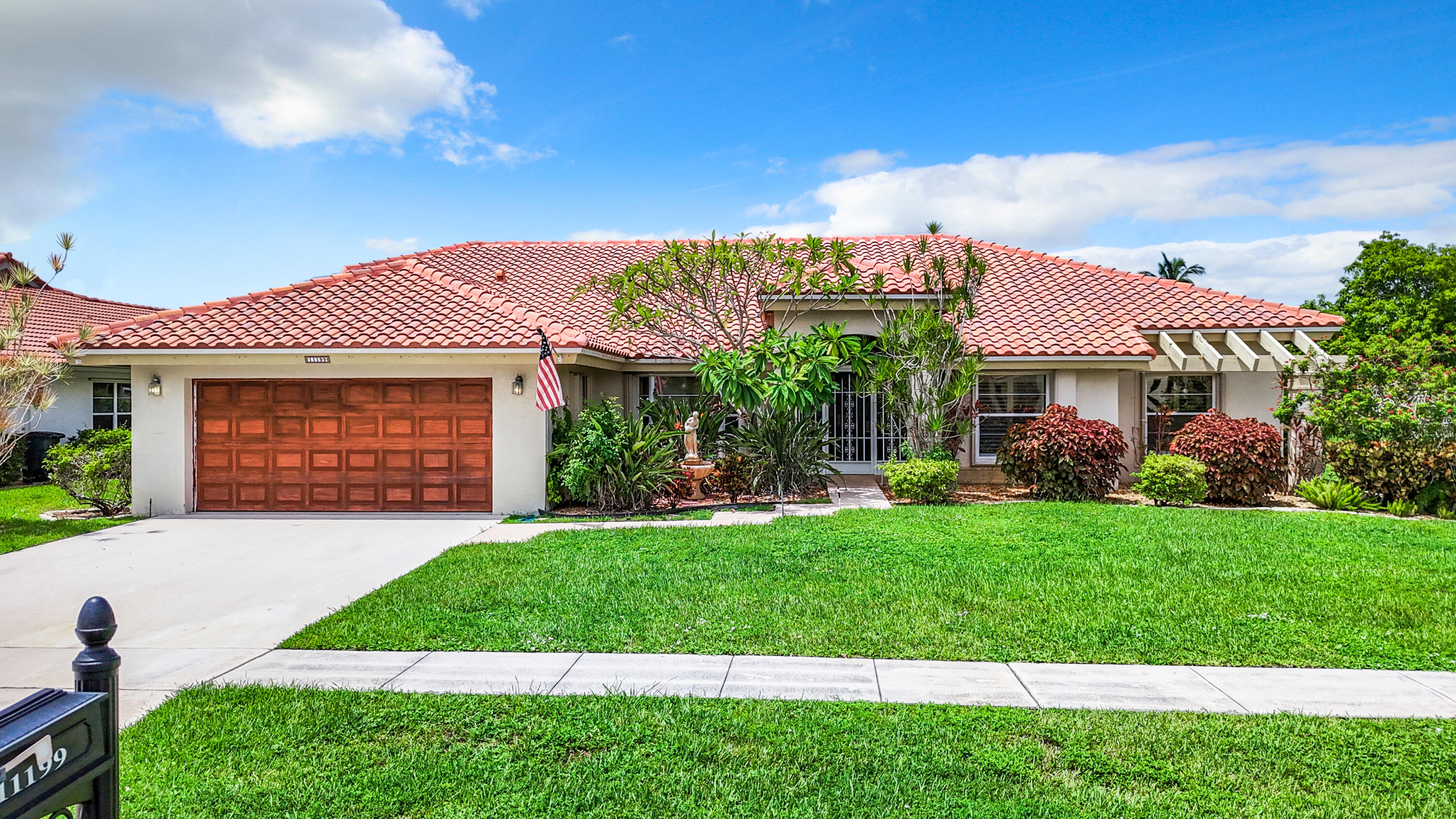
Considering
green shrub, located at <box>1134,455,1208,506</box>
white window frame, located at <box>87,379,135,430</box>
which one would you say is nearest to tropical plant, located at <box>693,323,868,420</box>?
green shrub, located at <box>1134,455,1208,506</box>

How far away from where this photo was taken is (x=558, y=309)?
18.5 m

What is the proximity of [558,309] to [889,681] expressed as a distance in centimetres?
1445

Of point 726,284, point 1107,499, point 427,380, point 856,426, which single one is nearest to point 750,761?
point 427,380

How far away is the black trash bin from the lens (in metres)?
19.6

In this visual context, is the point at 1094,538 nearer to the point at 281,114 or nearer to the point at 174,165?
the point at 281,114

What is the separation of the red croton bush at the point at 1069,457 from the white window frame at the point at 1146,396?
7.73ft

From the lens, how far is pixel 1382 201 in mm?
30047

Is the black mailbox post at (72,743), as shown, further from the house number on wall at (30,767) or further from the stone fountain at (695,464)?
the stone fountain at (695,464)

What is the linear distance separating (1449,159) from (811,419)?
18538 mm

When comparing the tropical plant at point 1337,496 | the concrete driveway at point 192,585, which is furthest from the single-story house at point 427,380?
the tropical plant at point 1337,496

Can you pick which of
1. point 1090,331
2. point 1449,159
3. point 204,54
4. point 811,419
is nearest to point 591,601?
point 811,419

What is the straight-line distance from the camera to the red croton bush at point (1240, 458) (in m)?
13.9

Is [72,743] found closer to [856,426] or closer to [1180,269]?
[856,426]

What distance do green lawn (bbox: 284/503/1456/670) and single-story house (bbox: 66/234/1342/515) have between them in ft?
12.1
